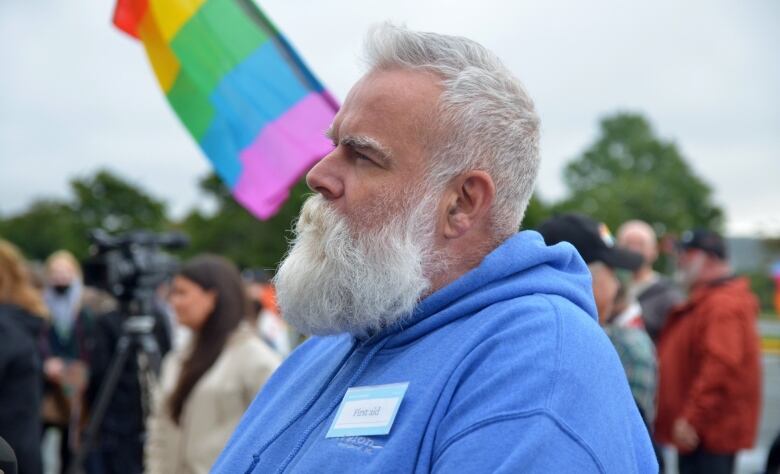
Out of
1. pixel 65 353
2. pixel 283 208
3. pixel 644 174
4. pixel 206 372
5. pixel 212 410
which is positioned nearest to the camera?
pixel 212 410

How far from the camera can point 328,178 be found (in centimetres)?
181

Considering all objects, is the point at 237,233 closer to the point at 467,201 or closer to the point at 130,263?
the point at 130,263

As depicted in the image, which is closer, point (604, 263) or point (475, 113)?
point (475, 113)

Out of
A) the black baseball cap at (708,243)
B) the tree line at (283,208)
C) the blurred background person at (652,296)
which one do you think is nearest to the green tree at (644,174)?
the tree line at (283,208)

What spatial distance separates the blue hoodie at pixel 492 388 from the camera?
4.64 feet

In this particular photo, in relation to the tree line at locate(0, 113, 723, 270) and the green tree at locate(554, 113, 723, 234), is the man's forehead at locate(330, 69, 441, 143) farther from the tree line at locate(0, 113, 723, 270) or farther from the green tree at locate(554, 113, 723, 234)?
the green tree at locate(554, 113, 723, 234)

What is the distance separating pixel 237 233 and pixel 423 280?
54.5 meters

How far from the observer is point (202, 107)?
4199 mm

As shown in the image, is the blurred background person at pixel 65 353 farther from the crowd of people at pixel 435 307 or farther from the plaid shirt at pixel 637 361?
the crowd of people at pixel 435 307

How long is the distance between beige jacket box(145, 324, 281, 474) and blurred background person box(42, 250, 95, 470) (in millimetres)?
2652

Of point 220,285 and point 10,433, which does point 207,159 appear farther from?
point 10,433

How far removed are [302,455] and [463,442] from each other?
42cm

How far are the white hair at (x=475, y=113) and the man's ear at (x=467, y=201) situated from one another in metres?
0.02

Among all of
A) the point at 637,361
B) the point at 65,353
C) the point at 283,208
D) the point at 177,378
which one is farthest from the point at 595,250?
the point at 283,208
